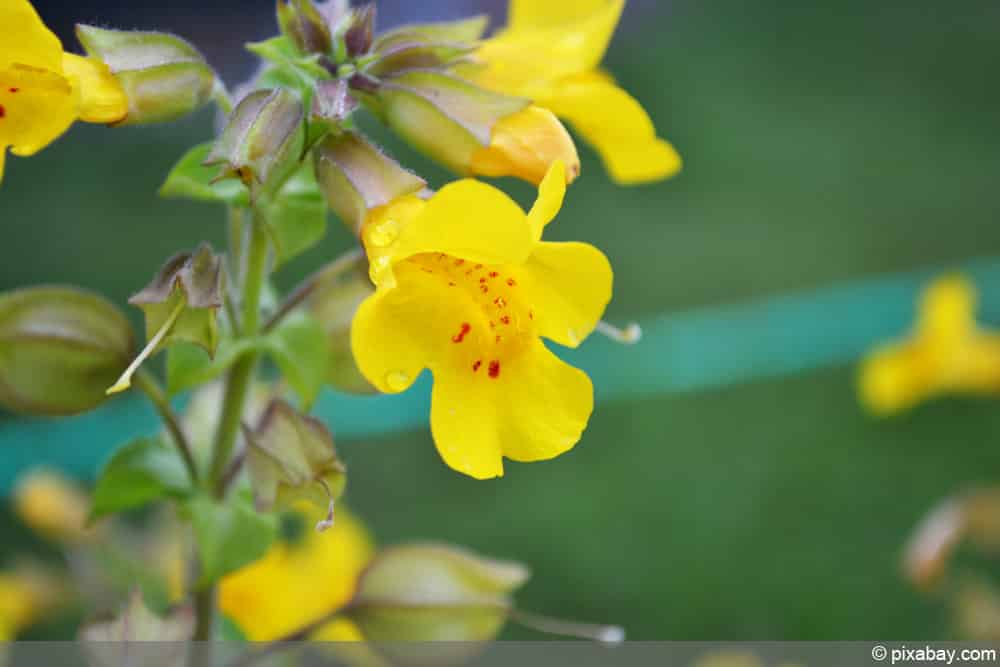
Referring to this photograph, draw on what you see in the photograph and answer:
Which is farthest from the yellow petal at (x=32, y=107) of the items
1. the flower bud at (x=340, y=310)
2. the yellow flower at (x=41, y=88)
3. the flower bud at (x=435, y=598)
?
the flower bud at (x=435, y=598)

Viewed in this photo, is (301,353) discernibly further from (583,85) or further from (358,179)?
(583,85)

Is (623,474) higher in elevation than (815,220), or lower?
lower

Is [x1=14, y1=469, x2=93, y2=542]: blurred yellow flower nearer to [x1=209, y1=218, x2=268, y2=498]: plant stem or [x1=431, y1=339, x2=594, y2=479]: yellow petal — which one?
[x1=209, y1=218, x2=268, y2=498]: plant stem

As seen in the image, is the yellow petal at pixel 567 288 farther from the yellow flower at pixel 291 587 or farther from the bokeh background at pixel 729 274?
the bokeh background at pixel 729 274

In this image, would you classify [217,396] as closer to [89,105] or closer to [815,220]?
[89,105]

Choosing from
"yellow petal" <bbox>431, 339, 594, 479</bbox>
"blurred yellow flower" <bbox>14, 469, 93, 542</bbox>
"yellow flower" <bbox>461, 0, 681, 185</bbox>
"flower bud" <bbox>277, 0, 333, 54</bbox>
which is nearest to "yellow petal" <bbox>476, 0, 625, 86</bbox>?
"yellow flower" <bbox>461, 0, 681, 185</bbox>

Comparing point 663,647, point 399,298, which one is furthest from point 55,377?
point 663,647

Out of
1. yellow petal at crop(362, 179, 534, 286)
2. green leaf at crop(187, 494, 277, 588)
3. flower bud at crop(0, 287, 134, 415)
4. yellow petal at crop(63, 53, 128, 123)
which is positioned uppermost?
yellow petal at crop(63, 53, 128, 123)
